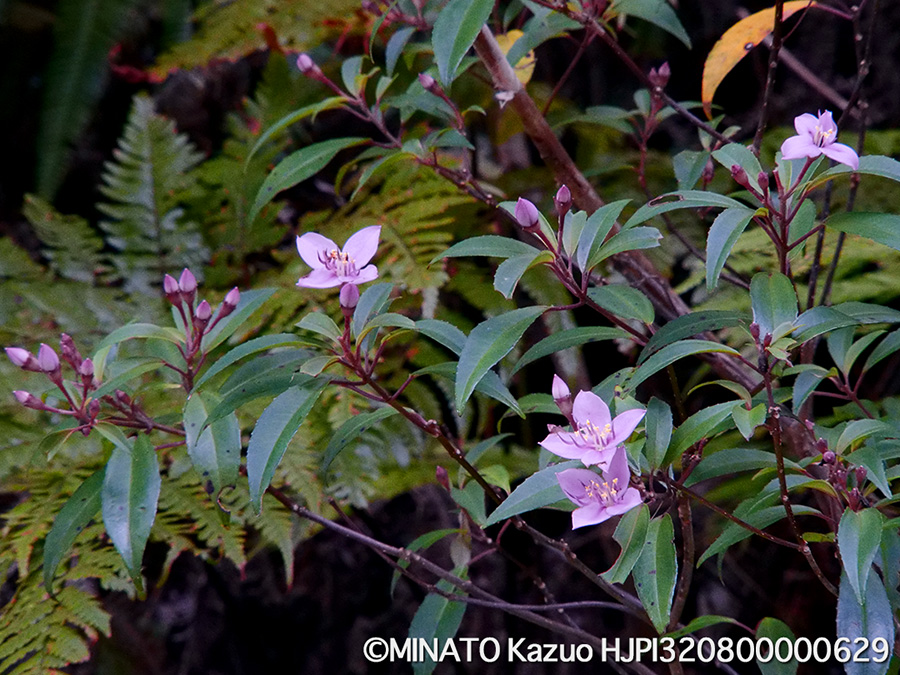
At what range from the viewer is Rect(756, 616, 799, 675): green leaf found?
33.3 inches

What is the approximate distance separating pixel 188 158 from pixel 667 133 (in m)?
1.36

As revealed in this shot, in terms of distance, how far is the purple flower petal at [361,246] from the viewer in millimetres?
791

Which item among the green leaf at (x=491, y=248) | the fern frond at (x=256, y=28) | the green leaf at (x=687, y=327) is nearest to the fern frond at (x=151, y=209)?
the fern frond at (x=256, y=28)

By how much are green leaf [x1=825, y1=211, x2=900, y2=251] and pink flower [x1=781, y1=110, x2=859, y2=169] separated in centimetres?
7

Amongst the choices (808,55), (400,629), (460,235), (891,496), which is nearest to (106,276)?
(460,235)

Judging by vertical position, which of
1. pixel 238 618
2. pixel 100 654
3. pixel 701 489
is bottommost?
pixel 100 654

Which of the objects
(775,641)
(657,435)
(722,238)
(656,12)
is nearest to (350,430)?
(657,435)

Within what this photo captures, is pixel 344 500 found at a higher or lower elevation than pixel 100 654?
higher

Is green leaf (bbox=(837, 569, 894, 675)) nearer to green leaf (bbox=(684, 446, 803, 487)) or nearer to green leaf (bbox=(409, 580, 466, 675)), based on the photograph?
green leaf (bbox=(684, 446, 803, 487))

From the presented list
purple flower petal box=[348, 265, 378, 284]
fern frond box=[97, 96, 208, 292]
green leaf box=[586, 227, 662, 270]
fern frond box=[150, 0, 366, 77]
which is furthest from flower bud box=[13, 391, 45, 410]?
fern frond box=[150, 0, 366, 77]

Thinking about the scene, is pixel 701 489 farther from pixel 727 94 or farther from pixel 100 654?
pixel 100 654

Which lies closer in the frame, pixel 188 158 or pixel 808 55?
pixel 188 158

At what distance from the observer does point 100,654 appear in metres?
1.85

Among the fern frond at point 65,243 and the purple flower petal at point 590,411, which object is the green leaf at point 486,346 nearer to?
the purple flower petal at point 590,411
